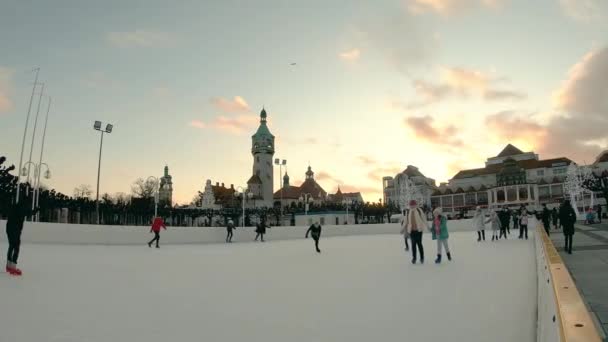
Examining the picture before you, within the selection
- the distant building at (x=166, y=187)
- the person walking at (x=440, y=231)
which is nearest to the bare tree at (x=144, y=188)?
the distant building at (x=166, y=187)

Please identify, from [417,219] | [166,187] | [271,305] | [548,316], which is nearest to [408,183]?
[166,187]

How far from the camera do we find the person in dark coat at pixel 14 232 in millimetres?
8484

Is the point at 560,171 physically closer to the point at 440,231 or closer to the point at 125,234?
the point at 440,231

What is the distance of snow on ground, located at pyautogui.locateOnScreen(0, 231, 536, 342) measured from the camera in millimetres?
4465

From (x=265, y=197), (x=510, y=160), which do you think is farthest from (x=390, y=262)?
(x=265, y=197)

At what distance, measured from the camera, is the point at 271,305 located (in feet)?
19.7

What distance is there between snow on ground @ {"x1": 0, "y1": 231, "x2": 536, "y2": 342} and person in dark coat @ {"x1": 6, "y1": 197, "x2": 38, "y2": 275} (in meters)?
0.32

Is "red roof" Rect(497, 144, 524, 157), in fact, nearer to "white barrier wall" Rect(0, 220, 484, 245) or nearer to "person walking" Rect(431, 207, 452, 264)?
"white barrier wall" Rect(0, 220, 484, 245)

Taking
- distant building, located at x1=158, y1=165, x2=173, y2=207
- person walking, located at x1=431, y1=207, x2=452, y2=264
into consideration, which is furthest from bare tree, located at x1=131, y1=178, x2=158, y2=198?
person walking, located at x1=431, y1=207, x2=452, y2=264

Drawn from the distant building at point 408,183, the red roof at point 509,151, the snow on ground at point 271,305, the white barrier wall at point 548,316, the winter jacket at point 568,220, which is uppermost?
the red roof at point 509,151

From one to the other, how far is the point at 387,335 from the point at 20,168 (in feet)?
100

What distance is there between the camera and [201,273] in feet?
32.2

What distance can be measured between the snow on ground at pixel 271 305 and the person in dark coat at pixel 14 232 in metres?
0.32

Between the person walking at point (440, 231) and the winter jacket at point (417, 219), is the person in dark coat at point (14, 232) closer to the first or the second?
the winter jacket at point (417, 219)
